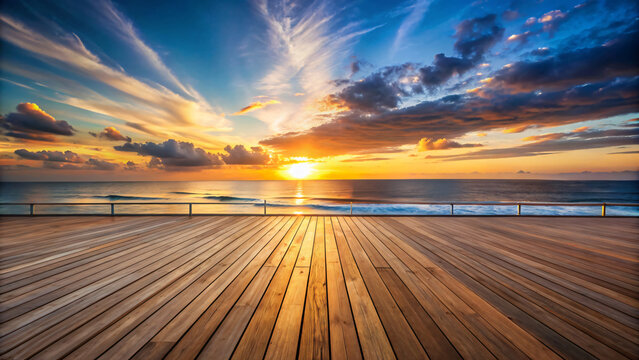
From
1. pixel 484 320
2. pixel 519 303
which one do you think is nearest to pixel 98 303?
pixel 484 320

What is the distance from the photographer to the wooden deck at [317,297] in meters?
1.39

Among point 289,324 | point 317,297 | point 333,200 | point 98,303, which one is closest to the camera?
point 289,324

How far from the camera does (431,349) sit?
1.35 m

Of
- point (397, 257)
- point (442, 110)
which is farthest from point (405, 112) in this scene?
point (397, 257)

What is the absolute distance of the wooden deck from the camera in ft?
4.56

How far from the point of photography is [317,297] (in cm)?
202

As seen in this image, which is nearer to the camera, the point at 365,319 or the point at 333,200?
the point at 365,319

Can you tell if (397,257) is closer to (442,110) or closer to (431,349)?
(431,349)

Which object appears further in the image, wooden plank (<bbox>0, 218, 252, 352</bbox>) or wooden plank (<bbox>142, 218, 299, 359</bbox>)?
wooden plank (<bbox>0, 218, 252, 352</bbox>)

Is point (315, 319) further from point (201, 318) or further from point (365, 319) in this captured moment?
point (201, 318)

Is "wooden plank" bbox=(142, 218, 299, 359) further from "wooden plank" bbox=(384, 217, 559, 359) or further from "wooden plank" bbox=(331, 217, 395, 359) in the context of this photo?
"wooden plank" bbox=(384, 217, 559, 359)

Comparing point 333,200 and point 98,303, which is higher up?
point 98,303

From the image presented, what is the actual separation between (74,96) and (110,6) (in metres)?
4.59

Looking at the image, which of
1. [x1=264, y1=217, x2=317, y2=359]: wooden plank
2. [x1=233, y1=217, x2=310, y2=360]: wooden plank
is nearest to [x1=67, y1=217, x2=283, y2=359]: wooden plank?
[x1=233, y1=217, x2=310, y2=360]: wooden plank
